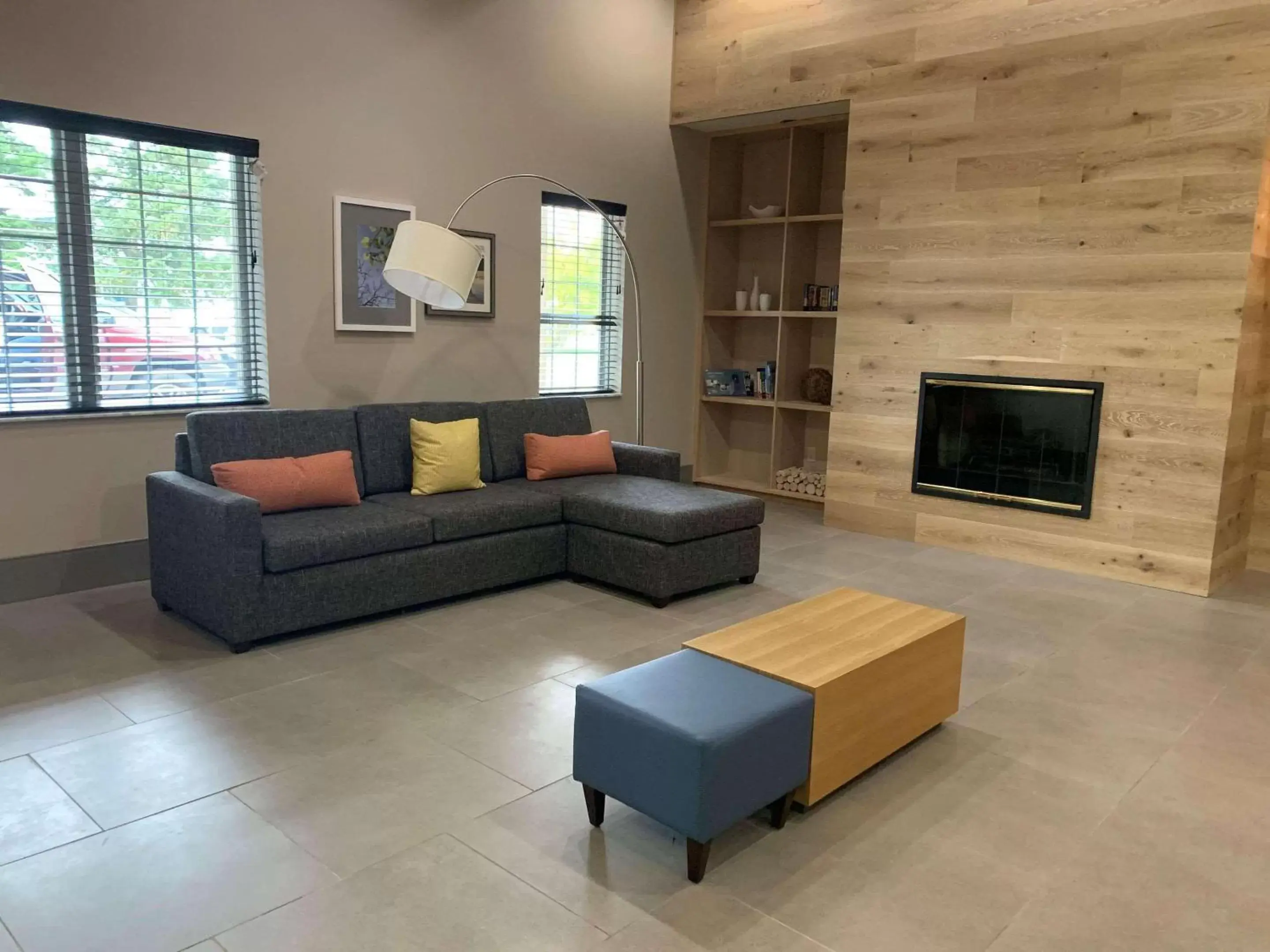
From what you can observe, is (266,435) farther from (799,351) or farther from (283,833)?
(799,351)

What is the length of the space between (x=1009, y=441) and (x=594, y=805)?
12.9ft

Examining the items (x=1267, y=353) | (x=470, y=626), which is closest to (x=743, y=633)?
(x=470, y=626)

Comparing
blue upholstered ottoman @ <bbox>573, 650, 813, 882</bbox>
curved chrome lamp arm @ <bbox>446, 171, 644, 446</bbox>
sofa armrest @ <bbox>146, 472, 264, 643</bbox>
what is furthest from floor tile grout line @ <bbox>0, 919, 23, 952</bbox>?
curved chrome lamp arm @ <bbox>446, 171, 644, 446</bbox>

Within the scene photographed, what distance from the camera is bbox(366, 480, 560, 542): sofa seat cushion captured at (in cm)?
427

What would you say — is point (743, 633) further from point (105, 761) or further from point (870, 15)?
point (870, 15)

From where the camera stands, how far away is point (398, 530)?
160 inches

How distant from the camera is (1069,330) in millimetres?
5195

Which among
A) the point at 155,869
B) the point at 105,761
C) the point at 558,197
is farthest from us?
the point at 558,197

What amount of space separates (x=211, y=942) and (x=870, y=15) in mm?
5860

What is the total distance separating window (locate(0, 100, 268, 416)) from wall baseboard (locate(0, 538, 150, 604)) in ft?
2.13

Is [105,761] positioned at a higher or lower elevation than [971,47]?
lower

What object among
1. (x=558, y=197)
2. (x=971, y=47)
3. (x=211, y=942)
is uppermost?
(x=971, y=47)

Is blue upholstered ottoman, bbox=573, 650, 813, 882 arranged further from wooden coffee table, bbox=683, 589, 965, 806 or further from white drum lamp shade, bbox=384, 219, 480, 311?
white drum lamp shade, bbox=384, 219, 480, 311

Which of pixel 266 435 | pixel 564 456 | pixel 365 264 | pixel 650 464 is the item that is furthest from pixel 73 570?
pixel 650 464
